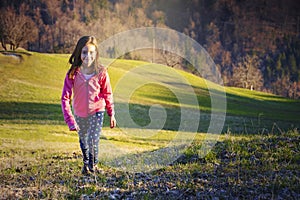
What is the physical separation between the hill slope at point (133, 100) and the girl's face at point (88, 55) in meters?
17.3

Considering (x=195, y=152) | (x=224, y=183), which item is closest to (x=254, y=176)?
(x=224, y=183)

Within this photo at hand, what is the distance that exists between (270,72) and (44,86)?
6061 inches

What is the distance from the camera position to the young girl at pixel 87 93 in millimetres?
6840

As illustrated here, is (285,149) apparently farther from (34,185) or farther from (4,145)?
(4,145)

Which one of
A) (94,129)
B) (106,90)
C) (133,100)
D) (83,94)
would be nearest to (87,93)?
(83,94)

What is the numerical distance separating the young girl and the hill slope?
55.8 feet

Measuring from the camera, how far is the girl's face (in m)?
6.95

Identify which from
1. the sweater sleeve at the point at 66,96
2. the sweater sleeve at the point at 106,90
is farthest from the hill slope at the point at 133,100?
the sweater sleeve at the point at 66,96

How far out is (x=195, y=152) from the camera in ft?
30.1

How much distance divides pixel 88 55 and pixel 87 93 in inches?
33.7

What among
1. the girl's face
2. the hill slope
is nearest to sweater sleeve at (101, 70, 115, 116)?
the girl's face

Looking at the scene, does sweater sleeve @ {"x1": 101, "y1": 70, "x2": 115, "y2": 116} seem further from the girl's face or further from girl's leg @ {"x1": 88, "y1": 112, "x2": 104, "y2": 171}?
the girl's face

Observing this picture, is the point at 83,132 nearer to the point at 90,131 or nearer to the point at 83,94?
the point at 90,131

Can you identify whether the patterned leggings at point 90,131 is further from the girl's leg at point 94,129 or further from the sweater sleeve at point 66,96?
the sweater sleeve at point 66,96
